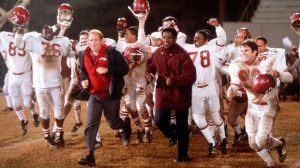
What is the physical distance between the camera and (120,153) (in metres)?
7.46

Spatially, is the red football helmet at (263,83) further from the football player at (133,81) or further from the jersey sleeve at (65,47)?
the jersey sleeve at (65,47)

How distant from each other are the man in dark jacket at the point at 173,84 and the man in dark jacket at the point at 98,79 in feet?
1.97

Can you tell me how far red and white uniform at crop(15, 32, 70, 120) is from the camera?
784 centimetres

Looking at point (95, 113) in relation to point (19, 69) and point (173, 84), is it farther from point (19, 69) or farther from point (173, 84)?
point (19, 69)

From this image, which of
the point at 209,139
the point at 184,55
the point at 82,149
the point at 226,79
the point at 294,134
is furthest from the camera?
the point at 226,79

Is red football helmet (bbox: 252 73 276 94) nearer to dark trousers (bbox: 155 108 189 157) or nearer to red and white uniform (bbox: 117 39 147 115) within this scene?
dark trousers (bbox: 155 108 189 157)

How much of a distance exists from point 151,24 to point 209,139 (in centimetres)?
2263

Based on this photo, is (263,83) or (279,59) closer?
(263,83)

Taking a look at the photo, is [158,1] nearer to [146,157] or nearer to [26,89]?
[26,89]

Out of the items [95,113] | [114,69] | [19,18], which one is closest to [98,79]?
[114,69]

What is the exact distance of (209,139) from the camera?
716 centimetres

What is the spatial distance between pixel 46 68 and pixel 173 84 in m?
2.73

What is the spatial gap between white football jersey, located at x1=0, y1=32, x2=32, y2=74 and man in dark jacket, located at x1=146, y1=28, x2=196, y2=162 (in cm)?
Result: 385

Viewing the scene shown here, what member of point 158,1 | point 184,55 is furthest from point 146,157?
point 158,1
